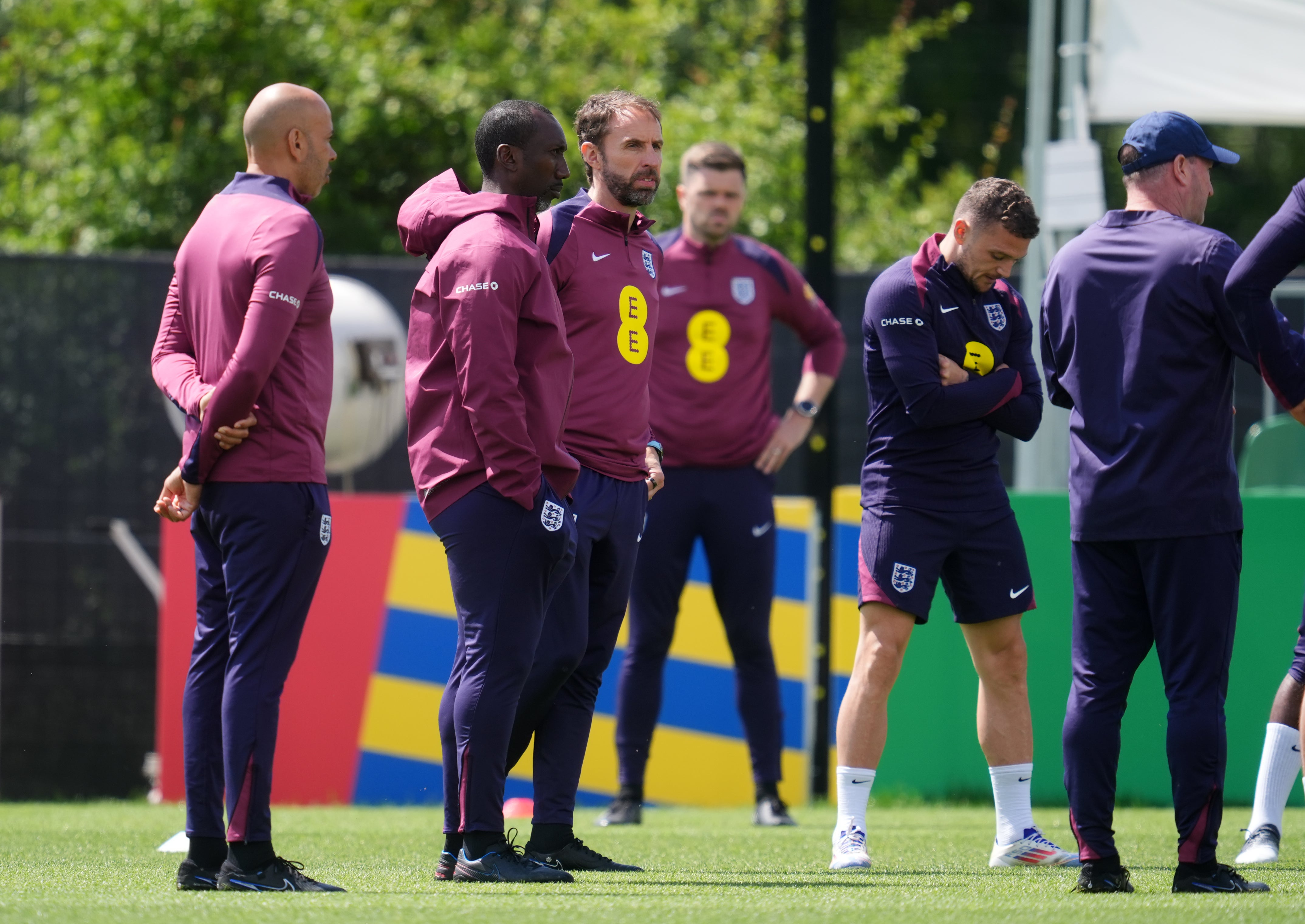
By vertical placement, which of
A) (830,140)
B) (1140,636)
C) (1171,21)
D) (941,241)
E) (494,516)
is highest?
(1171,21)

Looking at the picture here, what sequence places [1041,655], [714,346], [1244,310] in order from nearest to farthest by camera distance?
[1244,310]
[714,346]
[1041,655]

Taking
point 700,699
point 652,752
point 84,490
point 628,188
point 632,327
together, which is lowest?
point 652,752

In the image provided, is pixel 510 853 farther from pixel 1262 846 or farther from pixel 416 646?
pixel 416 646

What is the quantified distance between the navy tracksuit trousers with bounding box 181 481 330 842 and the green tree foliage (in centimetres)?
899

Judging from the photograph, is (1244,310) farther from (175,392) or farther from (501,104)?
(175,392)

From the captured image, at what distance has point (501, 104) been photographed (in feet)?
14.5

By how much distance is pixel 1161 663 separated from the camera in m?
4.05

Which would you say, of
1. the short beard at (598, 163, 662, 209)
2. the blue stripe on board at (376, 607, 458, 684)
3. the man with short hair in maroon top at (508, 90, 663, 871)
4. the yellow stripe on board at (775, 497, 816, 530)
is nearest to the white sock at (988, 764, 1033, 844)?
the man with short hair in maroon top at (508, 90, 663, 871)

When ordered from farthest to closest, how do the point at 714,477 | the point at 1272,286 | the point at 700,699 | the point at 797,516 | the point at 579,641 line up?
1. the point at 797,516
2. the point at 700,699
3. the point at 714,477
4. the point at 579,641
5. the point at 1272,286

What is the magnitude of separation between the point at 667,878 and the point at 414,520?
3.03 m

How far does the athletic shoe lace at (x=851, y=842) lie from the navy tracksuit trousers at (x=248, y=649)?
5.07 ft

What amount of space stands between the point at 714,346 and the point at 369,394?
2483 millimetres

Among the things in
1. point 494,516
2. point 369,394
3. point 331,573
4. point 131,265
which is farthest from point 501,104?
point 131,265

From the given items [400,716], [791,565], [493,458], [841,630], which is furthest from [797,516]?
[493,458]
